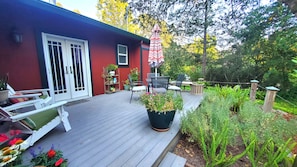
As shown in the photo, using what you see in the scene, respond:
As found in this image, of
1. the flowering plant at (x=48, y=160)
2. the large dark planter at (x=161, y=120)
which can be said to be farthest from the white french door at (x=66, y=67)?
the large dark planter at (x=161, y=120)

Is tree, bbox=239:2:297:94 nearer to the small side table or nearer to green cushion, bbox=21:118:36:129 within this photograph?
the small side table

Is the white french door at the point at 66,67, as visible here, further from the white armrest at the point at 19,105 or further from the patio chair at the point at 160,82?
the patio chair at the point at 160,82

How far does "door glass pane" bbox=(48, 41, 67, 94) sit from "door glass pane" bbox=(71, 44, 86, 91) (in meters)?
0.34

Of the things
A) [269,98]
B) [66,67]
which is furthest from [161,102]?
[269,98]

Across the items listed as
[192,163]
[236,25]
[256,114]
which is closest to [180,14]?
[236,25]

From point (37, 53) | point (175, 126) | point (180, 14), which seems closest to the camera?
point (175, 126)

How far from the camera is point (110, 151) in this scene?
1.72 metres

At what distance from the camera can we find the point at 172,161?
5.81ft

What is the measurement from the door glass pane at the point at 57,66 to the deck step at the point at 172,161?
3.62 meters

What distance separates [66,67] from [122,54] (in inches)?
102

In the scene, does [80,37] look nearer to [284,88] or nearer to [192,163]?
[192,163]

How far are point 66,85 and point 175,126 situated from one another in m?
3.48

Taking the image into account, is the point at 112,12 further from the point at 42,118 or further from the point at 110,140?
the point at 110,140

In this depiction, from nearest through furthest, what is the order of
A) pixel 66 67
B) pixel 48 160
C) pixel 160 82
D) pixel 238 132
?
pixel 48 160, pixel 238 132, pixel 66 67, pixel 160 82
